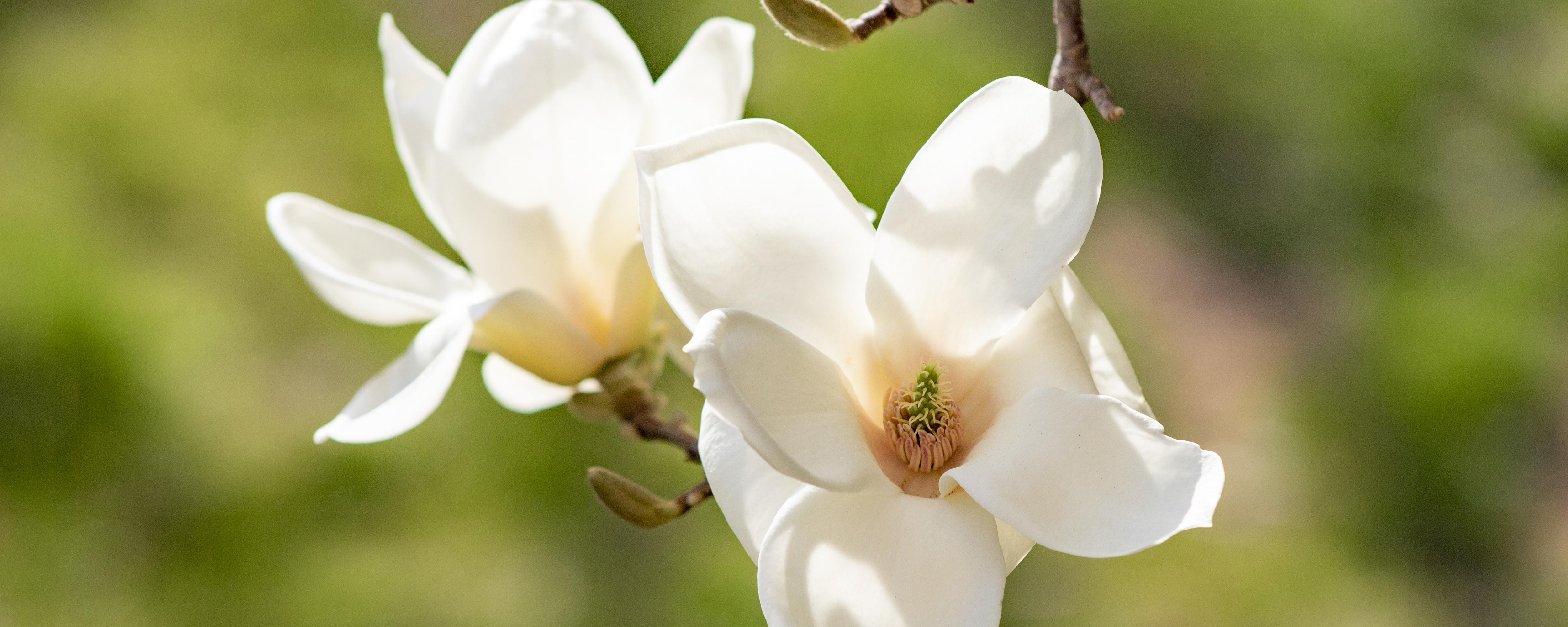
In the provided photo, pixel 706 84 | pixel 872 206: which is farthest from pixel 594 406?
pixel 872 206

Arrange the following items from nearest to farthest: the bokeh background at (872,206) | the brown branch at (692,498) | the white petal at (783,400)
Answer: the white petal at (783,400), the brown branch at (692,498), the bokeh background at (872,206)

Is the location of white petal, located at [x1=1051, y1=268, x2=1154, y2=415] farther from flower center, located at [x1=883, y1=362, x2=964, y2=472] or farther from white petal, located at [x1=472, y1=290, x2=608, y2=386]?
white petal, located at [x1=472, y1=290, x2=608, y2=386]

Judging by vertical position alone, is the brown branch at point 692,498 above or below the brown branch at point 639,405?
above

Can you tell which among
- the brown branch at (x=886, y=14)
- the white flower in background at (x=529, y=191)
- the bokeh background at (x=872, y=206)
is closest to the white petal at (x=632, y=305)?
the white flower in background at (x=529, y=191)

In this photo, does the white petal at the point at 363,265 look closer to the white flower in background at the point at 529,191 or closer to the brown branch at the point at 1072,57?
the white flower in background at the point at 529,191

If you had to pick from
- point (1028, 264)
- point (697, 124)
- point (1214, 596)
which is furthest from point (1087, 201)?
point (1214, 596)

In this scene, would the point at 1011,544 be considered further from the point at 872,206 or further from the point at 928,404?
the point at 872,206

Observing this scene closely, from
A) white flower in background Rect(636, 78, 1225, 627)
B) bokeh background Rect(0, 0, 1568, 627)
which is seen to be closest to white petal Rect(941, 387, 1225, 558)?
white flower in background Rect(636, 78, 1225, 627)
